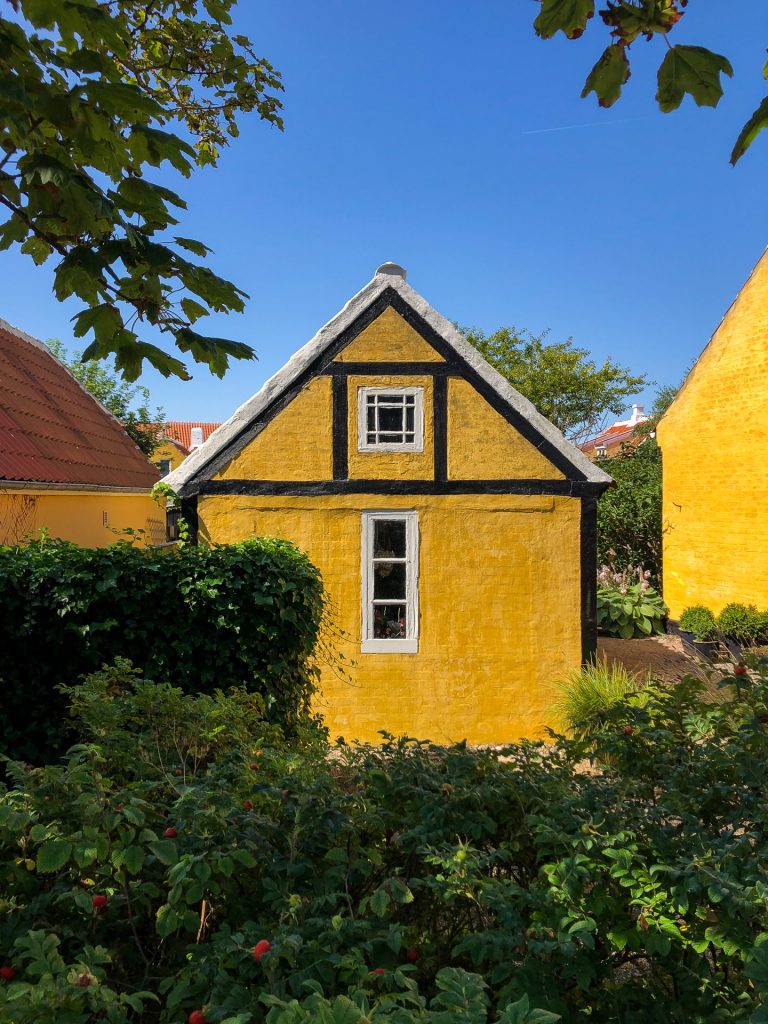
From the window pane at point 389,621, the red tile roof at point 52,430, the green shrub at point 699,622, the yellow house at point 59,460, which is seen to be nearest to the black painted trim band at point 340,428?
the window pane at point 389,621

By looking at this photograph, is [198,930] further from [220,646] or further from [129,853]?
[220,646]

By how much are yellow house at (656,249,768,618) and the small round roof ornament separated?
27.4 ft

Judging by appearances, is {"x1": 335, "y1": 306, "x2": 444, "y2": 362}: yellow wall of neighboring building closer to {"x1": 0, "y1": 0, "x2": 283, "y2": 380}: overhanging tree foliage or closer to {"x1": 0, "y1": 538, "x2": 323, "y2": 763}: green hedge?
{"x1": 0, "y1": 538, "x2": 323, "y2": 763}: green hedge

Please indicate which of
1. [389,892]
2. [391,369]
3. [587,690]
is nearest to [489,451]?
[391,369]

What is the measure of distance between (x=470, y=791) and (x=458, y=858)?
40cm

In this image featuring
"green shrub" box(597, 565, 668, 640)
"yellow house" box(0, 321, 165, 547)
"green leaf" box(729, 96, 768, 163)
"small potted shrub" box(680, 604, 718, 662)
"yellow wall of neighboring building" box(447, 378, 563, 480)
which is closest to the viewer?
"green leaf" box(729, 96, 768, 163)

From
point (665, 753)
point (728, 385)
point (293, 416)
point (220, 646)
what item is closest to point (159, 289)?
point (665, 753)

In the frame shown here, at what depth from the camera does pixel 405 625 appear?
8.99 meters

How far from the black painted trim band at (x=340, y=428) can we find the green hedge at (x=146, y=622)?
2.67 metres

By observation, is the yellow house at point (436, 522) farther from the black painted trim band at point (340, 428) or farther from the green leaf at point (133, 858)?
the green leaf at point (133, 858)

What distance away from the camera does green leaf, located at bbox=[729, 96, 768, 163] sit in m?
2.30

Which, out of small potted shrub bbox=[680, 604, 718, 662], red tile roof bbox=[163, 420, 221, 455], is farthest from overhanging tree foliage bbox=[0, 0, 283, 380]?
red tile roof bbox=[163, 420, 221, 455]

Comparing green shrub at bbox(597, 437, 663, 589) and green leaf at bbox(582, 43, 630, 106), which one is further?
green shrub at bbox(597, 437, 663, 589)

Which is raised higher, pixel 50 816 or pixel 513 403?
pixel 513 403
